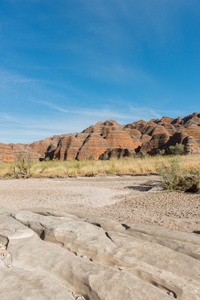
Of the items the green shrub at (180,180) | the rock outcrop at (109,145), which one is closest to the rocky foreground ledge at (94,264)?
the green shrub at (180,180)

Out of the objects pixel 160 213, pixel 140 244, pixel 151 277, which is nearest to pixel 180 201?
pixel 160 213

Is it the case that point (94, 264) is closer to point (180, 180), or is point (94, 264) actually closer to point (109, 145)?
point (180, 180)

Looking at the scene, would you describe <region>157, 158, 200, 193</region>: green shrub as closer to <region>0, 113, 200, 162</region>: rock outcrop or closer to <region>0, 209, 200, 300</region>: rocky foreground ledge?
<region>0, 209, 200, 300</region>: rocky foreground ledge

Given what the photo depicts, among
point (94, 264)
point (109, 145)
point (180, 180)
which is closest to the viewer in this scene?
point (94, 264)

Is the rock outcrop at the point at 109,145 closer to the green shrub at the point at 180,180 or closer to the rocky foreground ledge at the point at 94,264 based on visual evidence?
the green shrub at the point at 180,180

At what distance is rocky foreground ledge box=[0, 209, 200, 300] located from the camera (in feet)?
4.83

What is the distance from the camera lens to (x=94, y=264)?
5.92ft

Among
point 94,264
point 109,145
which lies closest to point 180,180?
point 94,264

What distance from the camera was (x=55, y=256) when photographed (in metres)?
1.95

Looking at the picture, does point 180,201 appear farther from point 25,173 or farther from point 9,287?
point 25,173

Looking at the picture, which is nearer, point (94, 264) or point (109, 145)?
point (94, 264)

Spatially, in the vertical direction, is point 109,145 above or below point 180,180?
above

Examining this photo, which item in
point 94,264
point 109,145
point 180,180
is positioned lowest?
point 94,264

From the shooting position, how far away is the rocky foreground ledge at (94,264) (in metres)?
1.47
